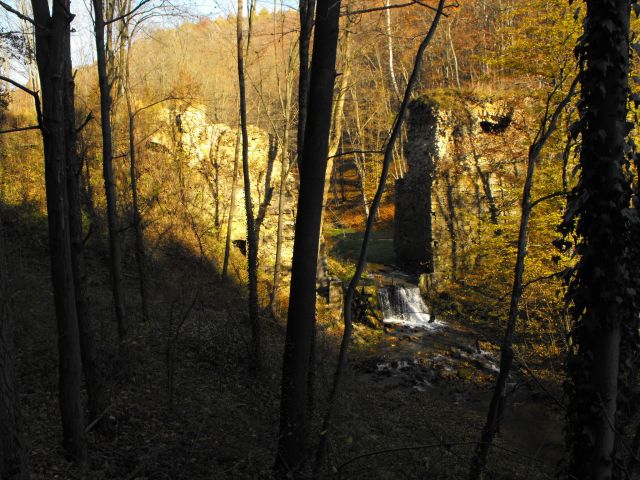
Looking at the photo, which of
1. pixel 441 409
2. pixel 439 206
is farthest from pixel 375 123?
pixel 441 409

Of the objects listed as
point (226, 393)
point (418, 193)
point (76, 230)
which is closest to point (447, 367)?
point (226, 393)

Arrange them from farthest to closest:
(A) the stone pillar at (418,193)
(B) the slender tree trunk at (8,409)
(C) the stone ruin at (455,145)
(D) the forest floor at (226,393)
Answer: (A) the stone pillar at (418,193) < (C) the stone ruin at (455,145) < (D) the forest floor at (226,393) < (B) the slender tree trunk at (8,409)

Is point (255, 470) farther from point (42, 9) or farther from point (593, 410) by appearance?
point (42, 9)

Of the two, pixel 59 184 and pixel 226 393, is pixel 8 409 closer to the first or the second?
pixel 59 184

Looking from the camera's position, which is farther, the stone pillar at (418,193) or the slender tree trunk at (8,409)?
the stone pillar at (418,193)

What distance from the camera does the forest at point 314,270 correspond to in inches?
161

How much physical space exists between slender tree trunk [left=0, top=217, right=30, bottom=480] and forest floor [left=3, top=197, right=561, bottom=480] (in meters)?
1.61

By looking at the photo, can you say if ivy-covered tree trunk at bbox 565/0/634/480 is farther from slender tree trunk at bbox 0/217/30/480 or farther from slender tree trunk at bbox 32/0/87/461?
slender tree trunk at bbox 32/0/87/461

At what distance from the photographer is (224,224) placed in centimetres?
1816

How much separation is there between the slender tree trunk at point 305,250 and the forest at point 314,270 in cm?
3

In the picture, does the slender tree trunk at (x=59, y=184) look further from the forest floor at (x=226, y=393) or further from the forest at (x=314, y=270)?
the forest floor at (x=226, y=393)

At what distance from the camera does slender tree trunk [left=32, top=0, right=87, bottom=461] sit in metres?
4.02

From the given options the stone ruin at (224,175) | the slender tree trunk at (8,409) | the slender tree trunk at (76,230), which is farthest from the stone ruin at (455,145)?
the slender tree trunk at (8,409)

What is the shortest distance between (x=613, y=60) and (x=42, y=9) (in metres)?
5.13
